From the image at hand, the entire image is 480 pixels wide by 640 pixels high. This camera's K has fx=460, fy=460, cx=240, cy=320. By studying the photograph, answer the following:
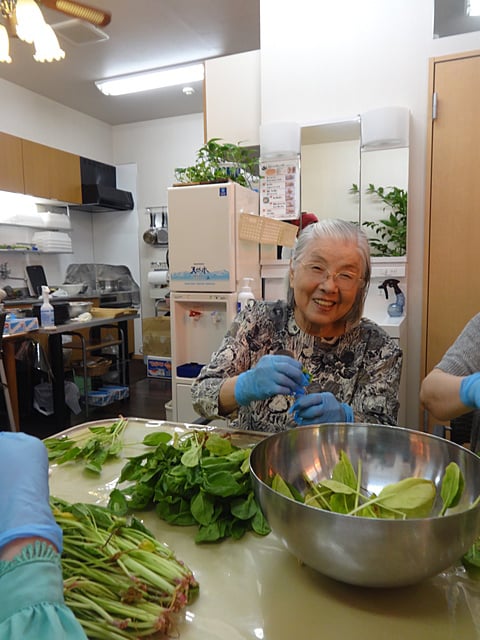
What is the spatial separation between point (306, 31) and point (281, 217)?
1167mm

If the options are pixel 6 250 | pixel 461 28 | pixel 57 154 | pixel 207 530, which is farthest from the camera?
pixel 57 154

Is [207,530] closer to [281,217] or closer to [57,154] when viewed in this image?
[281,217]

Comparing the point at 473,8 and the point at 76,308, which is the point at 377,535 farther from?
the point at 76,308

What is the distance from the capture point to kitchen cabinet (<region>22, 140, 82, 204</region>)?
489 cm

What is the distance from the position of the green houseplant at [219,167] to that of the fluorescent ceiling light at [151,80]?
1940mm

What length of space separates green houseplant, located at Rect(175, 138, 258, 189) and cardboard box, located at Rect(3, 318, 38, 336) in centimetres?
141

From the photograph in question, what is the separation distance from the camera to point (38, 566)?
0.46 meters

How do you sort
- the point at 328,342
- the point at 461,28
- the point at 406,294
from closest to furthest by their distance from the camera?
1. the point at 328,342
2. the point at 461,28
3. the point at 406,294

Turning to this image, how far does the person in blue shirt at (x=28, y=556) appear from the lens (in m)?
0.42

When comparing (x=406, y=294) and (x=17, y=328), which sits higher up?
(x=406, y=294)

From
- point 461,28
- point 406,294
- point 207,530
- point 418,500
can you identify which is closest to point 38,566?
point 207,530

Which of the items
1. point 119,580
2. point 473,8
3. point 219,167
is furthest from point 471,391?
point 473,8

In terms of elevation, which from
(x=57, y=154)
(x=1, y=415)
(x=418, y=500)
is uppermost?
(x=57, y=154)

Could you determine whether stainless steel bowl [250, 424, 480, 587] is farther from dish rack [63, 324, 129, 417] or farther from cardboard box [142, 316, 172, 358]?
cardboard box [142, 316, 172, 358]
